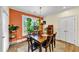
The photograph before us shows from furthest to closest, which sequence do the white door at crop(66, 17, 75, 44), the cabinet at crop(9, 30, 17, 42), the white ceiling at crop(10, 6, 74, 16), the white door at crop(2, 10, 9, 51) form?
1. the white door at crop(66, 17, 75, 44)
2. the cabinet at crop(9, 30, 17, 42)
3. the white ceiling at crop(10, 6, 74, 16)
4. the white door at crop(2, 10, 9, 51)

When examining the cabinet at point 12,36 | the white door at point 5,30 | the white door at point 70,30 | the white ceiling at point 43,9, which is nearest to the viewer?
the white door at point 5,30

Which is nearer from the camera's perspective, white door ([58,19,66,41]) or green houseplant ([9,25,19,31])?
green houseplant ([9,25,19,31])

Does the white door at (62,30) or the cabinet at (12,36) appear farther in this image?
the white door at (62,30)

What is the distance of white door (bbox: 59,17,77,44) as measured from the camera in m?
2.46

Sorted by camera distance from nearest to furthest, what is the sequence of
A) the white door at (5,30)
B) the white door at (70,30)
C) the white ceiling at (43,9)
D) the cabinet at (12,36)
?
the white door at (5,30)
the white ceiling at (43,9)
the cabinet at (12,36)
the white door at (70,30)

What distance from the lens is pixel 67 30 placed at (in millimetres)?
2488

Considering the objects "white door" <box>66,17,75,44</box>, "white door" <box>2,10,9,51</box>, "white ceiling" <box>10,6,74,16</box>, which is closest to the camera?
"white door" <box>2,10,9,51</box>

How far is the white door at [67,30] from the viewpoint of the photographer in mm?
2455

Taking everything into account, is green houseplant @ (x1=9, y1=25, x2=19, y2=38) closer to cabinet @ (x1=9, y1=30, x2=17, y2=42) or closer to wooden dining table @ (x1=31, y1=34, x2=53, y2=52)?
cabinet @ (x1=9, y1=30, x2=17, y2=42)

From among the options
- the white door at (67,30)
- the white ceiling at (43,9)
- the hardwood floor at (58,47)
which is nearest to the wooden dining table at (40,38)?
the hardwood floor at (58,47)

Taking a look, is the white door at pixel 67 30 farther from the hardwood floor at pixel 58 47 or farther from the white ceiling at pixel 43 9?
the white ceiling at pixel 43 9

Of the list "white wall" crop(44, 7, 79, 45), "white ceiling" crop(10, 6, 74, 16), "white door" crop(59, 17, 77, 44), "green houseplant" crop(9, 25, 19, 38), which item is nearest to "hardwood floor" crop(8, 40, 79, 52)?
"white door" crop(59, 17, 77, 44)
